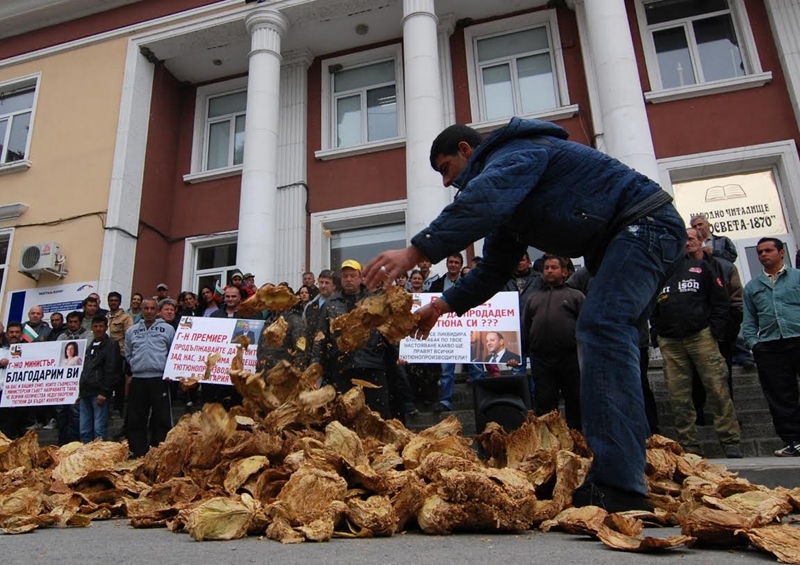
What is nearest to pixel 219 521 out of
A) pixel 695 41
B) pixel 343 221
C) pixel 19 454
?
pixel 19 454

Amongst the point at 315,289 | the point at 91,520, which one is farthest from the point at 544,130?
the point at 315,289

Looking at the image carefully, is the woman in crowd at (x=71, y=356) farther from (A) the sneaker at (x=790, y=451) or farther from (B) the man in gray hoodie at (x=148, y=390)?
(A) the sneaker at (x=790, y=451)

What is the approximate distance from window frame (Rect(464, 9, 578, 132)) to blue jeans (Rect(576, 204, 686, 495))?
10137 mm

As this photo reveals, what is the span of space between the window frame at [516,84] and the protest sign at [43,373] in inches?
336

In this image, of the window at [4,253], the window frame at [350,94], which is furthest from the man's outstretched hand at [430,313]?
the window at [4,253]

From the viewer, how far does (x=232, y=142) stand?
14.6m

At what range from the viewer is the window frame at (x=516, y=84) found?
39.9 feet

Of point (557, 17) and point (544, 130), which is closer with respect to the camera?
Answer: point (544, 130)

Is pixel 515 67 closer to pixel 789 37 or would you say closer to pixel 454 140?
pixel 789 37

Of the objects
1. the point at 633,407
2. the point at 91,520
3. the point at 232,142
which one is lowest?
the point at 91,520

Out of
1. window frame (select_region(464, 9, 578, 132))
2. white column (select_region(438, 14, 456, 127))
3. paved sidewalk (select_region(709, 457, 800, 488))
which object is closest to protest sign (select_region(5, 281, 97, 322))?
white column (select_region(438, 14, 456, 127))

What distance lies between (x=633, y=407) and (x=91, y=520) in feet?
8.22

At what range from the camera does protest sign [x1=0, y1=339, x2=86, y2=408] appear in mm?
7605

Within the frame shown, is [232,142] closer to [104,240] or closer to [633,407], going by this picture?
[104,240]
